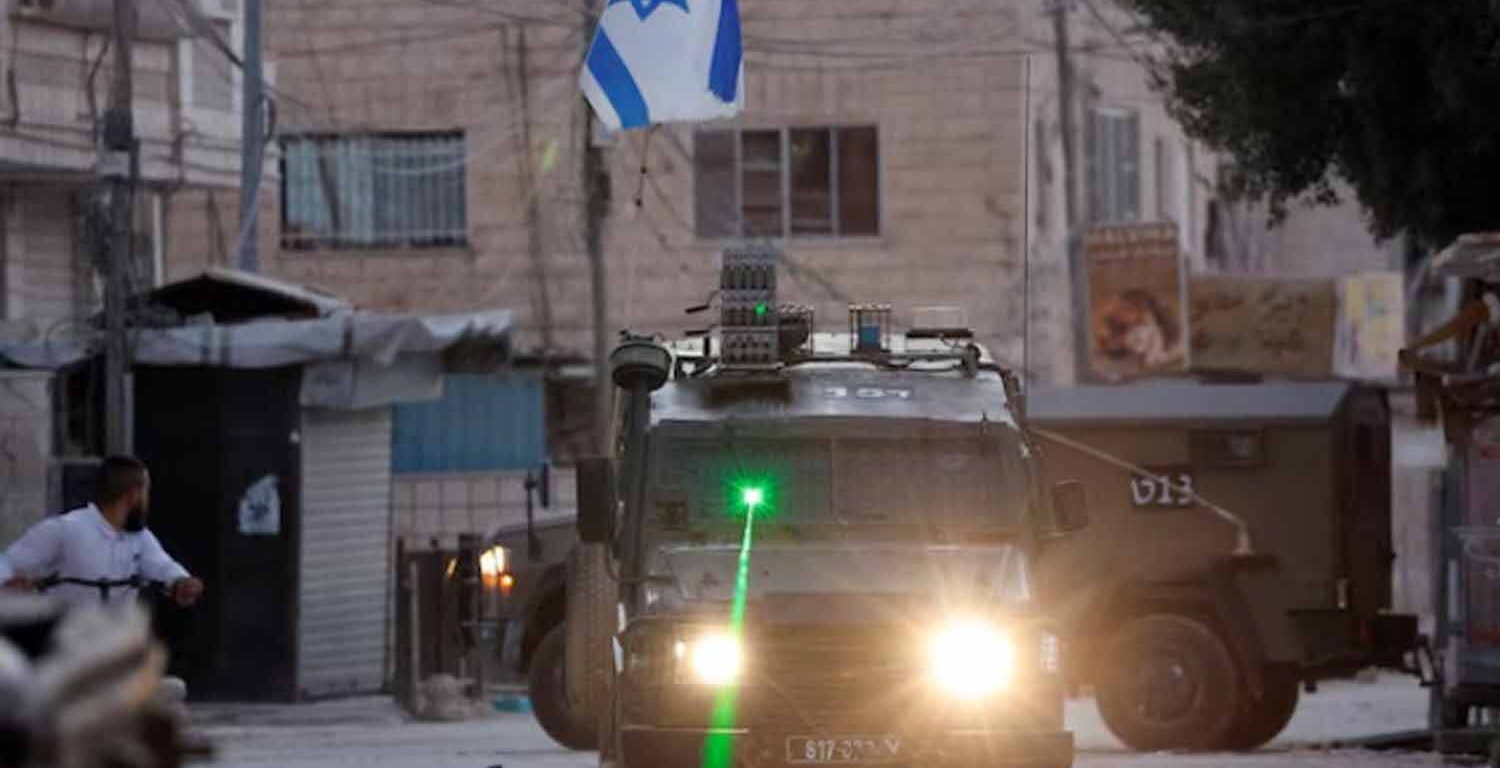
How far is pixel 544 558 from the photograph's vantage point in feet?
72.8

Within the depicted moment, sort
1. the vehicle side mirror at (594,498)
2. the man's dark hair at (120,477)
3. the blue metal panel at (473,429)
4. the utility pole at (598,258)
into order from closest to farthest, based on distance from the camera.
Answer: the man's dark hair at (120,477) → the vehicle side mirror at (594,498) → the utility pole at (598,258) → the blue metal panel at (473,429)

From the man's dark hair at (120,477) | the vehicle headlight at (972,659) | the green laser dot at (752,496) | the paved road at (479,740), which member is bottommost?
the paved road at (479,740)

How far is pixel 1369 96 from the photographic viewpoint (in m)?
24.0

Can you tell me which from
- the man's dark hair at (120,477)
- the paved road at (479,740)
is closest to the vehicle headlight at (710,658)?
the man's dark hair at (120,477)

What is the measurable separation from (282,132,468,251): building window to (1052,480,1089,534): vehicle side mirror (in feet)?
72.8

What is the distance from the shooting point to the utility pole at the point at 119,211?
26000 millimetres

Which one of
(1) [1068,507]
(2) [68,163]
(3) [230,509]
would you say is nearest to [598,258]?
(3) [230,509]

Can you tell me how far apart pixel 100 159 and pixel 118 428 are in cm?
216

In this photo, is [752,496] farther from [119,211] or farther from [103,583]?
[119,211]

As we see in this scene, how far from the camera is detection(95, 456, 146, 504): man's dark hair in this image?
14.3 metres

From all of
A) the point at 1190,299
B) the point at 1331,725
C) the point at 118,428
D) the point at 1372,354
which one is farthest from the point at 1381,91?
the point at 1372,354

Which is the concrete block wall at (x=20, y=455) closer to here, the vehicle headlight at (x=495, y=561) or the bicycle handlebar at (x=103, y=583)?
the vehicle headlight at (x=495, y=561)

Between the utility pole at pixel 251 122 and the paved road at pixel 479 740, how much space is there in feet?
15.7

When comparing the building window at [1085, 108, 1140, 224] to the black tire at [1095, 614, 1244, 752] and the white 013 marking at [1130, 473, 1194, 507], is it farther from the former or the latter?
the black tire at [1095, 614, 1244, 752]
